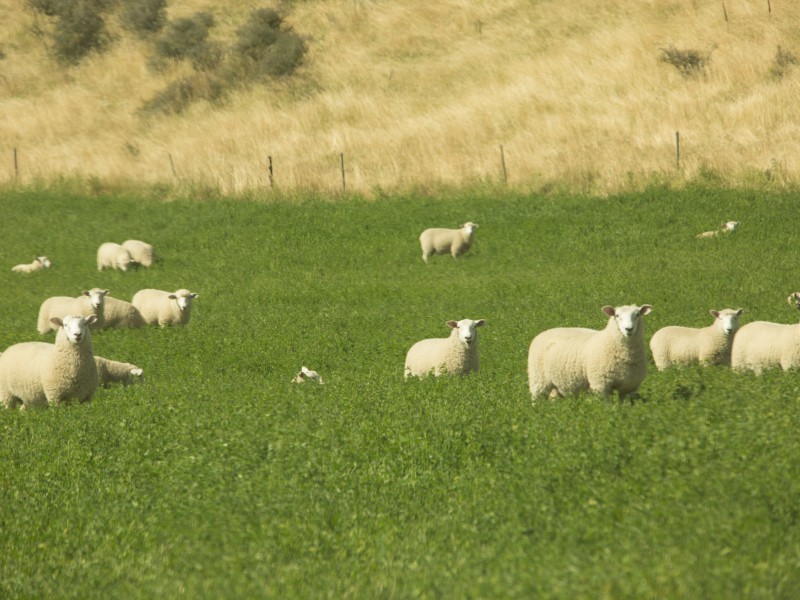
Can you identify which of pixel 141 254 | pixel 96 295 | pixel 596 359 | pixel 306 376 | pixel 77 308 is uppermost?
pixel 596 359

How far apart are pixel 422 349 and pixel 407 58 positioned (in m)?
41.5

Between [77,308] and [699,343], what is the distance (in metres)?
13.0

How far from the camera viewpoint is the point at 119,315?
23094 mm

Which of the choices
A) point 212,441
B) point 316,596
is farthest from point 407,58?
point 316,596

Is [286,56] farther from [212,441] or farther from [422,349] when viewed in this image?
[212,441]

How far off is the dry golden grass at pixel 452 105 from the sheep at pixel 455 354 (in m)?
19.3

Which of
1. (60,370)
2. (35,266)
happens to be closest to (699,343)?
(60,370)

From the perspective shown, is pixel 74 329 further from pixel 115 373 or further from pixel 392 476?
pixel 392 476

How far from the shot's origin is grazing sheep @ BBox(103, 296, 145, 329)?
75.1 ft

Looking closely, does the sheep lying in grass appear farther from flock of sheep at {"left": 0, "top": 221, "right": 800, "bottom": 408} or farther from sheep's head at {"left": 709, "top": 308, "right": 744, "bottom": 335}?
sheep's head at {"left": 709, "top": 308, "right": 744, "bottom": 335}

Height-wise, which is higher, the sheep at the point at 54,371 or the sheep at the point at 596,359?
the sheep at the point at 596,359

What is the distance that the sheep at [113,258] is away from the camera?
1233 inches

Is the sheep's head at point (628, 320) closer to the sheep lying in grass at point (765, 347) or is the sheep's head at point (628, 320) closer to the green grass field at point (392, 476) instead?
the green grass field at point (392, 476)

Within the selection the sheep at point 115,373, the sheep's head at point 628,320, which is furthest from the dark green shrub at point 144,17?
the sheep's head at point 628,320
